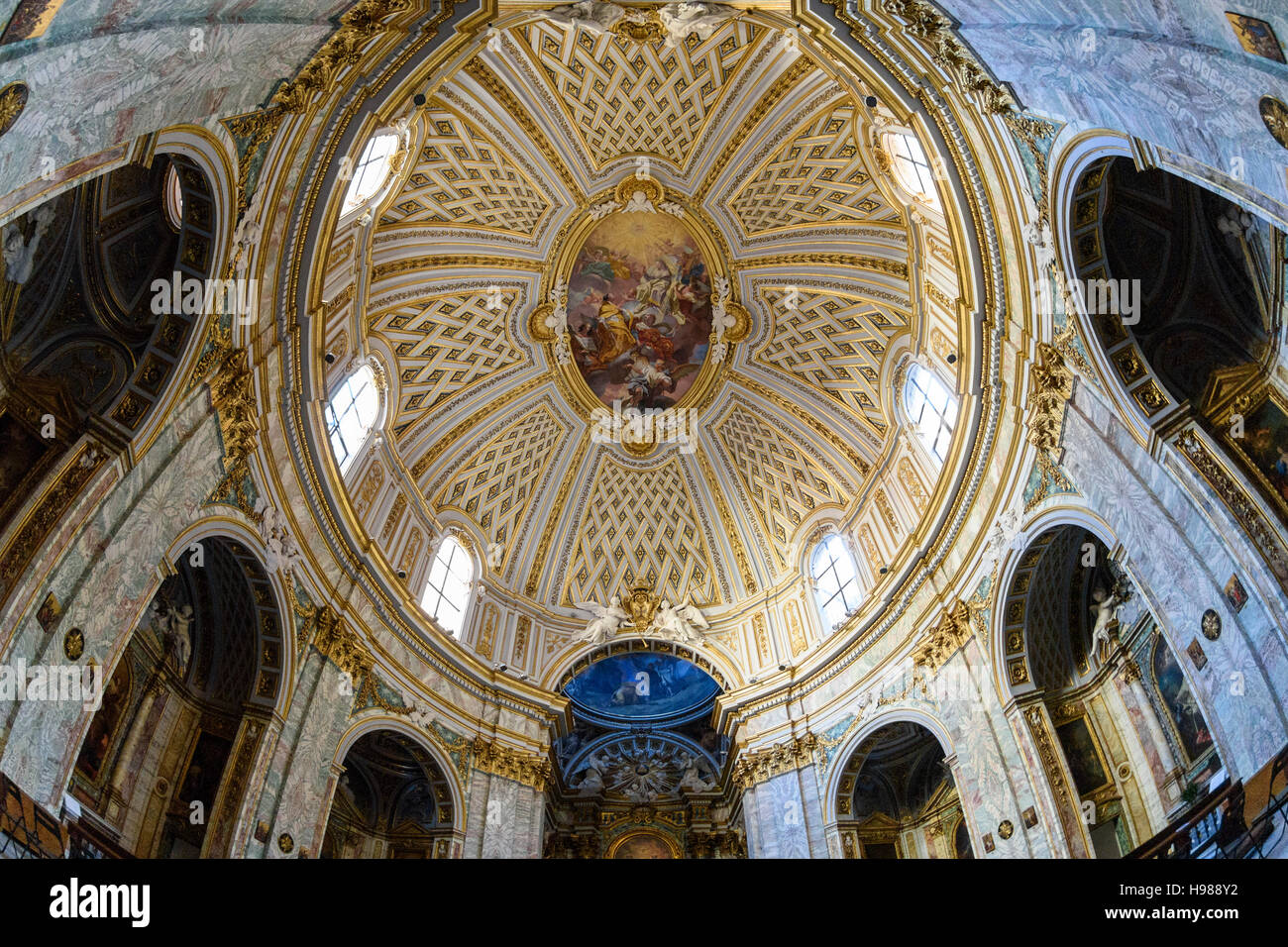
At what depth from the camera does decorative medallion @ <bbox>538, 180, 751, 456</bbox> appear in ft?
75.6

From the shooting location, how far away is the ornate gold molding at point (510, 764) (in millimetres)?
19562

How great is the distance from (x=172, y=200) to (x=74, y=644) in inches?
242

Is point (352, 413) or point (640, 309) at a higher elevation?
point (640, 309)

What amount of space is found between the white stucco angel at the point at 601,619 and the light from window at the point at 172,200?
1384cm

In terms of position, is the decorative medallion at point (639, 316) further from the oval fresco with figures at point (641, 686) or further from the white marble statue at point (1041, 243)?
the white marble statue at point (1041, 243)

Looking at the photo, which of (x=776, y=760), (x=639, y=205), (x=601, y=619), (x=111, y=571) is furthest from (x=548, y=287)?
(x=111, y=571)

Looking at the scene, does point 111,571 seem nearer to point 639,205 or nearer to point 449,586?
point 449,586

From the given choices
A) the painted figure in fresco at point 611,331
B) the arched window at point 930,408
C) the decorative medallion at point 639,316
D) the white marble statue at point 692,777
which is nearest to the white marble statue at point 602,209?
the decorative medallion at point 639,316

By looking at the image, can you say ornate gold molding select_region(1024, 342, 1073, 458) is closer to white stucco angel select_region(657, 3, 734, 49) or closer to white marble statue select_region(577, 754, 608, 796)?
white stucco angel select_region(657, 3, 734, 49)

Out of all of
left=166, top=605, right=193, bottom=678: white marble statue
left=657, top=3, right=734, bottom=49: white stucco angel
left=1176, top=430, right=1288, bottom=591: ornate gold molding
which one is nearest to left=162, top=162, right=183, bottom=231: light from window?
left=166, top=605, right=193, bottom=678: white marble statue

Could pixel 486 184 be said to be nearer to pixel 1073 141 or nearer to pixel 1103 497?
pixel 1073 141

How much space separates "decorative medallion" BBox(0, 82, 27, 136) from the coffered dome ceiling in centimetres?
886

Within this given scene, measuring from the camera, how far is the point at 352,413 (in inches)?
774
